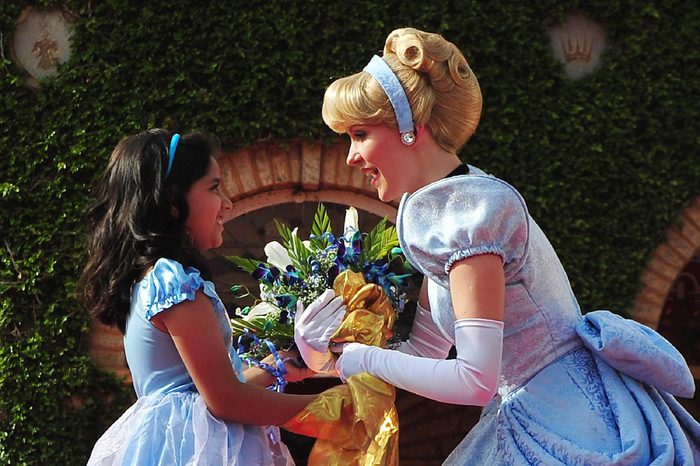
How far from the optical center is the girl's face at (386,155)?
2404mm

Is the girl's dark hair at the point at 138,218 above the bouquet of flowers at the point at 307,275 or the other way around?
above

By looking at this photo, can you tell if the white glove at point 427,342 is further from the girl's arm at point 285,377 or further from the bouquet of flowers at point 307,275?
the girl's arm at point 285,377

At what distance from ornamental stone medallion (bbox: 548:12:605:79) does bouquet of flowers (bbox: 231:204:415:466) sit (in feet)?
9.85

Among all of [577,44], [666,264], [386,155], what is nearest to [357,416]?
[386,155]

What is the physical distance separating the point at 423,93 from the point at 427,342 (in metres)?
0.62

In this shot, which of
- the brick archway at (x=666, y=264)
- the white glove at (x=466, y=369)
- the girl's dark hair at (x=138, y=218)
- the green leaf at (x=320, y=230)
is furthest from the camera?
the brick archway at (x=666, y=264)

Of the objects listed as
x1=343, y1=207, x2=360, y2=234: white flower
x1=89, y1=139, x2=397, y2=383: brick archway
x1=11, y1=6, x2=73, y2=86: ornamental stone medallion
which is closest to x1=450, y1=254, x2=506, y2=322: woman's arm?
x1=343, y1=207, x2=360, y2=234: white flower

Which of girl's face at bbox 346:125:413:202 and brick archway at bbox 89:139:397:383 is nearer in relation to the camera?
girl's face at bbox 346:125:413:202

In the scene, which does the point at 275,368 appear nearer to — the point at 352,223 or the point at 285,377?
the point at 285,377

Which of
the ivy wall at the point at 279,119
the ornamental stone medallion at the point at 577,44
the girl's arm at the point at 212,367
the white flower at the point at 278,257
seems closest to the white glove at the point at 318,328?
the girl's arm at the point at 212,367

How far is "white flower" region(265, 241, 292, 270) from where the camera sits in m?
2.73

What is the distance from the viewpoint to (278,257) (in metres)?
2.75

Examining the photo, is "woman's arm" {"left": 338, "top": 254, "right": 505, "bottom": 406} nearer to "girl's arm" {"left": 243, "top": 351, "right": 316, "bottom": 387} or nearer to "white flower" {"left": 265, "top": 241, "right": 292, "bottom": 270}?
"girl's arm" {"left": 243, "top": 351, "right": 316, "bottom": 387}

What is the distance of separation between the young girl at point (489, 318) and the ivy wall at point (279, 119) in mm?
2876
